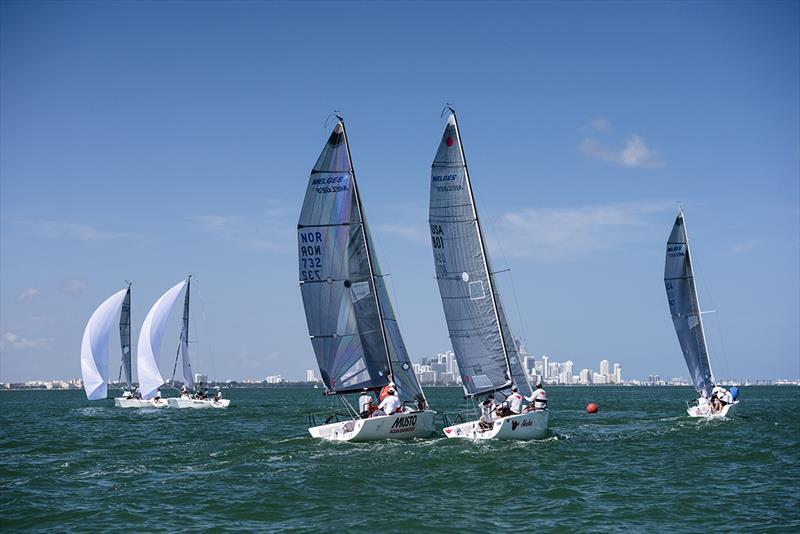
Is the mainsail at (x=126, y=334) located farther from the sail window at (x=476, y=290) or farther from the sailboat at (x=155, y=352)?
the sail window at (x=476, y=290)

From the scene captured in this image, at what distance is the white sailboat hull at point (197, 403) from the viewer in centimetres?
6769

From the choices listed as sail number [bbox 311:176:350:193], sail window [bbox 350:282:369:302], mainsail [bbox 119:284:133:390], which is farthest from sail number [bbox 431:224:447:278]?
mainsail [bbox 119:284:133:390]

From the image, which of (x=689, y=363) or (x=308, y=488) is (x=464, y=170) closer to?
(x=308, y=488)

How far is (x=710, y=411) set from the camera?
43156mm

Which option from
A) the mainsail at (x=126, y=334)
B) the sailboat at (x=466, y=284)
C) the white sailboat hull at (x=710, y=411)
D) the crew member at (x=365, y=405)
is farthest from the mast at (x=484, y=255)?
the mainsail at (x=126, y=334)

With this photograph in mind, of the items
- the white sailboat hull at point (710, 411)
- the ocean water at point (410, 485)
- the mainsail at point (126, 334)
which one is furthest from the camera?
the mainsail at point (126, 334)

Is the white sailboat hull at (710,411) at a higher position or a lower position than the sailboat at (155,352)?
lower

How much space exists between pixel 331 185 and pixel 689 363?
80.7 feet

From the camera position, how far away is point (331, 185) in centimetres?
3134

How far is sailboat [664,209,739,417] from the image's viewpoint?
46.3m

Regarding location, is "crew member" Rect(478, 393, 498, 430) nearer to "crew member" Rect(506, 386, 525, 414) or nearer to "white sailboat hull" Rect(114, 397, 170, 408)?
"crew member" Rect(506, 386, 525, 414)

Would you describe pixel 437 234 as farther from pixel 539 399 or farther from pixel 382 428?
pixel 382 428

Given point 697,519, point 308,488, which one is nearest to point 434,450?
point 308,488

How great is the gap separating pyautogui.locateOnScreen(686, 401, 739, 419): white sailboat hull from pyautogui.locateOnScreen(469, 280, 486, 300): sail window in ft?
56.5
